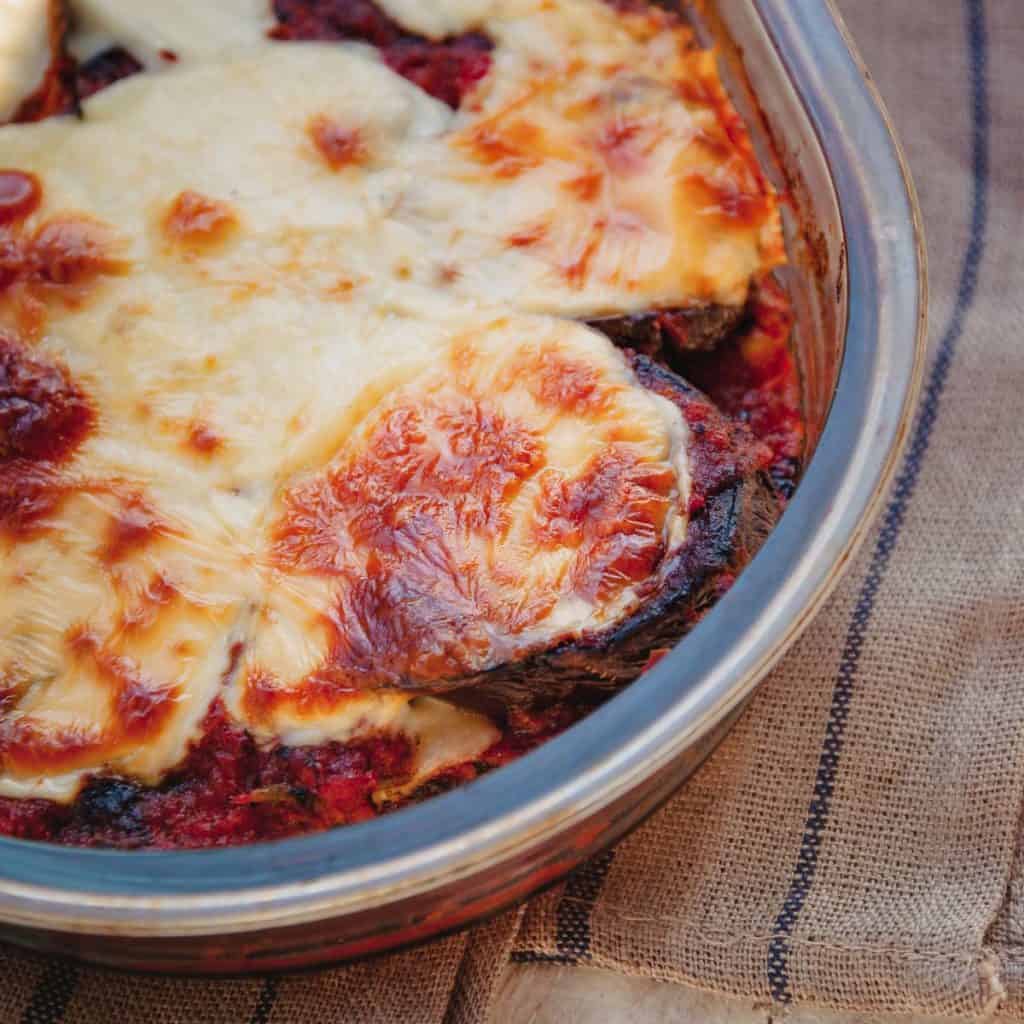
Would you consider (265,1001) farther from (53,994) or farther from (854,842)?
(854,842)

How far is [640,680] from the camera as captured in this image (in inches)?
57.3

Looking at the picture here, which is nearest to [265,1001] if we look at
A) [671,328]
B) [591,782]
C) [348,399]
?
[591,782]

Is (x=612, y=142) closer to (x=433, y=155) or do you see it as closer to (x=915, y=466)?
(x=433, y=155)

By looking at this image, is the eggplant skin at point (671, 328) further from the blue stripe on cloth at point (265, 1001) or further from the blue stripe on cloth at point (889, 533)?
the blue stripe on cloth at point (265, 1001)

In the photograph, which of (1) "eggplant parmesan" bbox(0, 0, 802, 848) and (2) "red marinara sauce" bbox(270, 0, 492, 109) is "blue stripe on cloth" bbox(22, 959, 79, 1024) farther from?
(2) "red marinara sauce" bbox(270, 0, 492, 109)

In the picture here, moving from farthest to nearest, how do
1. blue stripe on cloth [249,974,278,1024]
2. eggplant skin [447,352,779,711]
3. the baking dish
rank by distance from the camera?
blue stripe on cloth [249,974,278,1024] < eggplant skin [447,352,779,711] < the baking dish

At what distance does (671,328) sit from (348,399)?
0.47 m

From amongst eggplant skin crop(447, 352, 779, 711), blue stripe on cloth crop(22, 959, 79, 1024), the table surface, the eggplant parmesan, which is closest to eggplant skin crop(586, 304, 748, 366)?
the eggplant parmesan

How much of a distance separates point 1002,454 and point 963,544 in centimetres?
19

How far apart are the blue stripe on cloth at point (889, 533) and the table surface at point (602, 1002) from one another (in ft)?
0.33

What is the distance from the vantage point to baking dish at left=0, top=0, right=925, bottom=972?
54.6 inches

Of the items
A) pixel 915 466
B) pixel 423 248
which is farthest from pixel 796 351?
pixel 423 248

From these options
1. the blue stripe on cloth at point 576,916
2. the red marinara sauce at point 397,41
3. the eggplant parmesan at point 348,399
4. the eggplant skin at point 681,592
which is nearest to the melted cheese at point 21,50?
the eggplant parmesan at point 348,399

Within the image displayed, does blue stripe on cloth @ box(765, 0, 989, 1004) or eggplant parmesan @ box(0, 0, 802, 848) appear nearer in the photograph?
eggplant parmesan @ box(0, 0, 802, 848)
